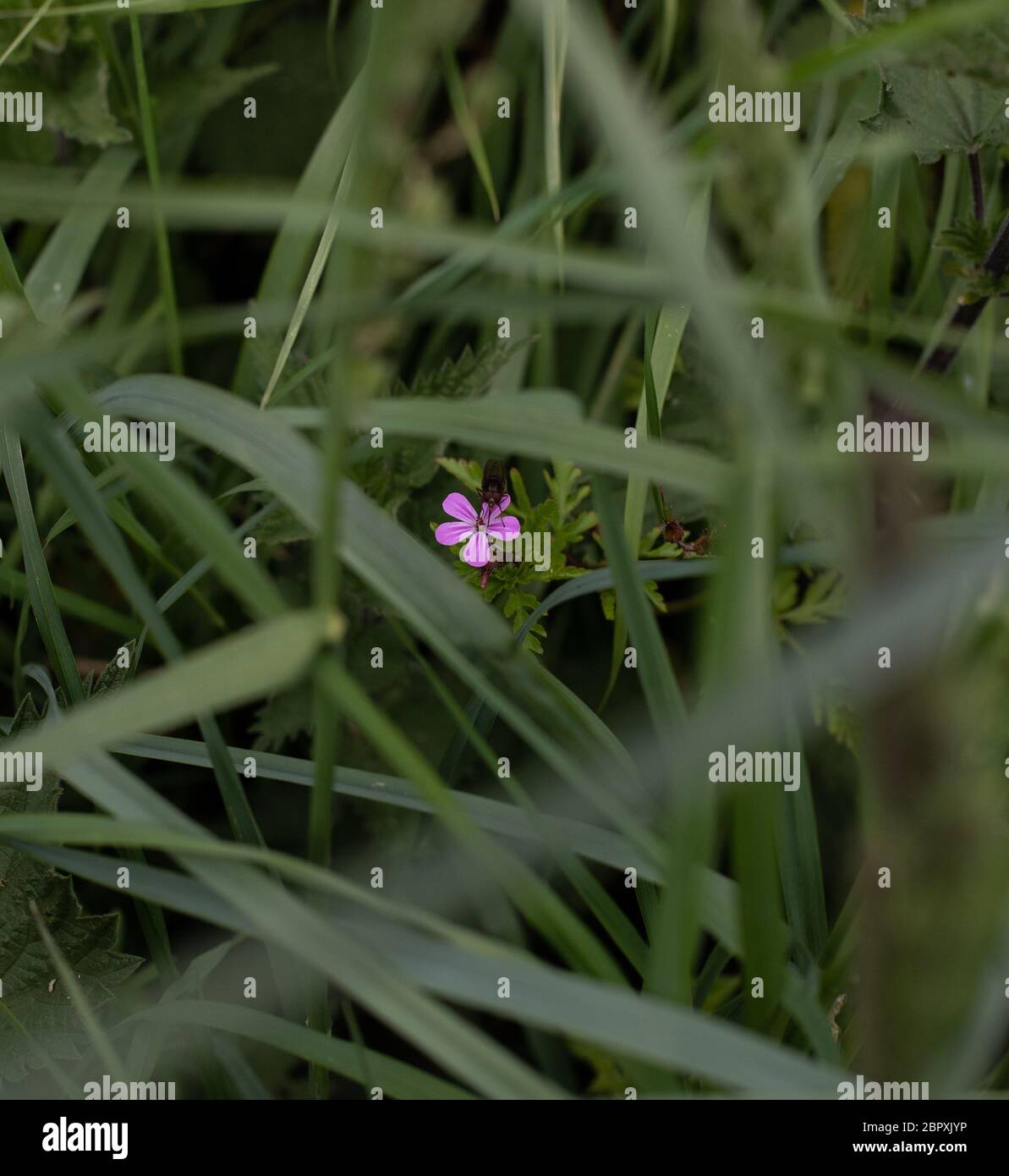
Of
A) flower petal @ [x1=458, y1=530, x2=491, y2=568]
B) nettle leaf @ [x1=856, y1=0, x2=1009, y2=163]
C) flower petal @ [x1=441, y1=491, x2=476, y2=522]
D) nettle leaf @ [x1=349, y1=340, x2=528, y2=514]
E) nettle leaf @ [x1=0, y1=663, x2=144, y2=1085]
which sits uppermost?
nettle leaf @ [x1=856, y1=0, x2=1009, y2=163]

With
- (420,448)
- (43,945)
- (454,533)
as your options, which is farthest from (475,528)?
(43,945)

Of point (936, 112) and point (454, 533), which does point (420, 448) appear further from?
point (936, 112)

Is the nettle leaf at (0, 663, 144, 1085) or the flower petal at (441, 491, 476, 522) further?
the flower petal at (441, 491, 476, 522)

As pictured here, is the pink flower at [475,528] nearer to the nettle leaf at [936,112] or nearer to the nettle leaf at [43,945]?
the nettle leaf at [43,945]

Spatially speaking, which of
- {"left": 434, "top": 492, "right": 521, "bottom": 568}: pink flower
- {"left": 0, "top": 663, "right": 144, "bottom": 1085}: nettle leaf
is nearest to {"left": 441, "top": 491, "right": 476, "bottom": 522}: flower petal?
{"left": 434, "top": 492, "right": 521, "bottom": 568}: pink flower

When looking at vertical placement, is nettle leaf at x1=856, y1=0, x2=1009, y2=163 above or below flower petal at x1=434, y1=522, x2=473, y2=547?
above

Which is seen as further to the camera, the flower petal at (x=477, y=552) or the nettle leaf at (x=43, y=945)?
the flower petal at (x=477, y=552)

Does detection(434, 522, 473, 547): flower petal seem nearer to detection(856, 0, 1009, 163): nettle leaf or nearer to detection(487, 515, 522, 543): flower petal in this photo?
detection(487, 515, 522, 543): flower petal

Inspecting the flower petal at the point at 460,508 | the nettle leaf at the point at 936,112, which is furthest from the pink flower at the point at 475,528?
the nettle leaf at the point at 936,112
